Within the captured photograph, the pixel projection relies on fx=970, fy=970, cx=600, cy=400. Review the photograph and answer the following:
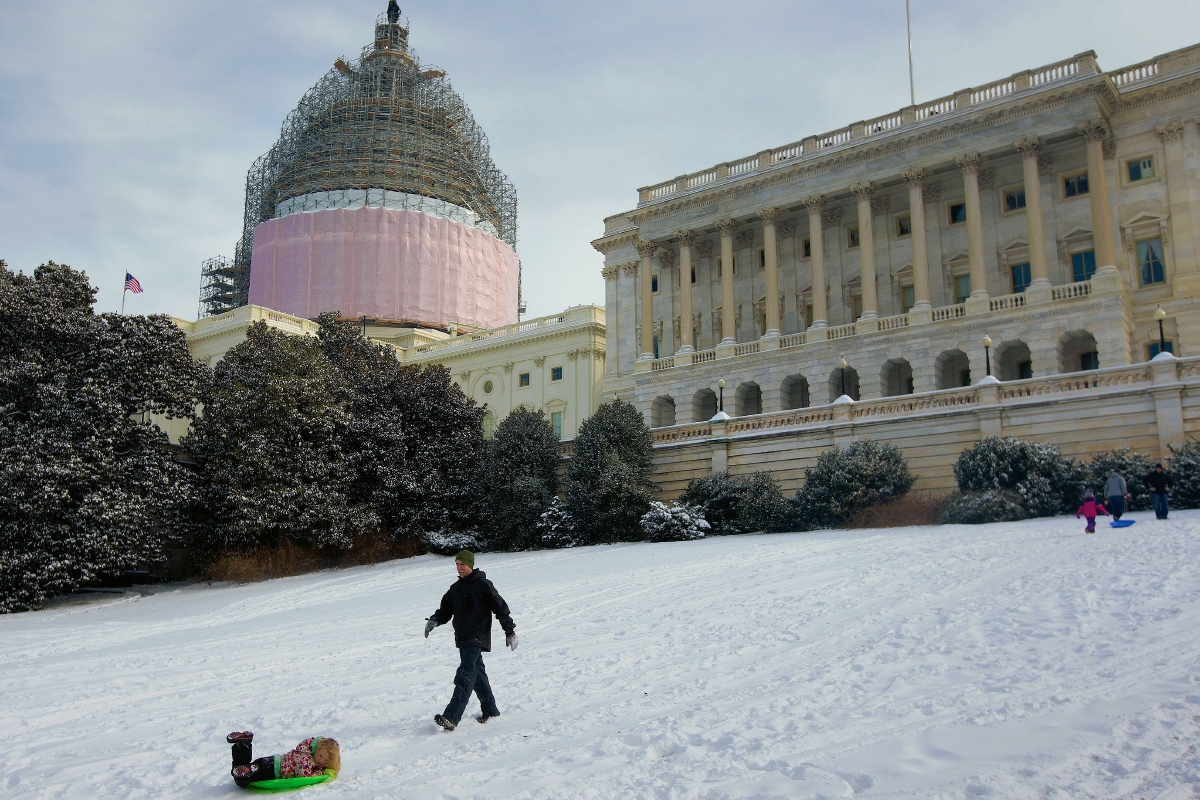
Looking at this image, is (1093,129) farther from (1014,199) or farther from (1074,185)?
(1014,199)

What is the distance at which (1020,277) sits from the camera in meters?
41.8

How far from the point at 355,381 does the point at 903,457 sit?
64.0 feet

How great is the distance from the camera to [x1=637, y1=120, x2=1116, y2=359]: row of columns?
38156 millimetres

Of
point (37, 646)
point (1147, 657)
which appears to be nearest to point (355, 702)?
point (1147, 657)

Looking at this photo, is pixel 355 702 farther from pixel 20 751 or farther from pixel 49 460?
pixel 49 460

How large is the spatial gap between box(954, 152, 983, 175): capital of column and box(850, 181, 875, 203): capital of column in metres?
3.96

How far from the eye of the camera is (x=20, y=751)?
962 cm

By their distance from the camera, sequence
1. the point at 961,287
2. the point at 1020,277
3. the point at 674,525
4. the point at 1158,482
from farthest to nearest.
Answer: the point at 961,287 → the point at 1020,277 → the point at 674,525 → the point at 1158,482

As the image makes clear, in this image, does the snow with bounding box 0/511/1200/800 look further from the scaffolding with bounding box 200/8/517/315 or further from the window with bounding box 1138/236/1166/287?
the scaffolding with bounding box 200/8/517/315

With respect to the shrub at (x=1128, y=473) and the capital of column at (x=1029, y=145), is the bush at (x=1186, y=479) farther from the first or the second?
the capital of column at (x=1029, y=145)

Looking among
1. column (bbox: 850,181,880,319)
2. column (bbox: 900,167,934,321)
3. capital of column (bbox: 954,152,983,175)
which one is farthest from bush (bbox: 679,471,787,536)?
capital of column (bbox: 954,152,983,175)

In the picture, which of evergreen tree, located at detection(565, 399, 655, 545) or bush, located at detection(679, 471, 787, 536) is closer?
bush, located at detection(679, 471, 787, 536)

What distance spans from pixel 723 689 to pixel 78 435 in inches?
942

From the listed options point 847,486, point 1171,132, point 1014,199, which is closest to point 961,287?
point 1014,199
